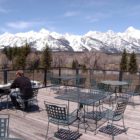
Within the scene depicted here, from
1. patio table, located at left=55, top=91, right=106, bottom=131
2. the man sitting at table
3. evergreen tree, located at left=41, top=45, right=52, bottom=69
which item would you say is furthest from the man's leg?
evergreen tree, located at left=41, top=45, right=52, bottom=69

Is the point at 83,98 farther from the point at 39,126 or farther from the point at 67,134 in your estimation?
the point at 39,126

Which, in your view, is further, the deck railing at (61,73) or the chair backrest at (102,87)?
the deck railing at (61,73)

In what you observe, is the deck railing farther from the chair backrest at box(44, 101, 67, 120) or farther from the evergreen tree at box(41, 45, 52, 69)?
the evergreen tree at box(41, 45, 52, 69)

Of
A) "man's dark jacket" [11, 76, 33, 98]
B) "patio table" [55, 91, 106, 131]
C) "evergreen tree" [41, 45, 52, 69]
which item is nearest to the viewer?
"patio table" [55, 91, 106, 131]

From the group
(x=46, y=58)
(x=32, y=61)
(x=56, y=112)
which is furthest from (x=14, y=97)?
(x=32, y=61)

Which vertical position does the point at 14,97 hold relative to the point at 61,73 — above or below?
below

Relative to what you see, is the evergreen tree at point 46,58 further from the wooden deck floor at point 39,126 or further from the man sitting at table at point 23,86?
the man sitting at table at point 23,86

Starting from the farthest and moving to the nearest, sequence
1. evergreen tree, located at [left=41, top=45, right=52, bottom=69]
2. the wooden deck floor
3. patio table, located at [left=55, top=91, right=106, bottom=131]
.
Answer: evergreen tree, located at [left=41, top=45, right=52, bottom=69] → patio table, located at [left=55, top=91, right=106, bottom=131] → the wooden deck floor

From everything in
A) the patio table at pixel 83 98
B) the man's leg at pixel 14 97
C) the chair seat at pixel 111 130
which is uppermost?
the patio table at pixel 83 98

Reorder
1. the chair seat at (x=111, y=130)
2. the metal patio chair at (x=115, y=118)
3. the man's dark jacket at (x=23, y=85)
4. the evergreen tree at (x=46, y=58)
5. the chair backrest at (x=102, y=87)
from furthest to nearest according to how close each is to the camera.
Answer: the evergreen tree at (x=46, y=58), the chair backrest at (x=102, y=87), the man's dark jacket at (x=23, y=85), the chair seat at (x=111, y=130), the metal patio chair at (x=115, y=118)

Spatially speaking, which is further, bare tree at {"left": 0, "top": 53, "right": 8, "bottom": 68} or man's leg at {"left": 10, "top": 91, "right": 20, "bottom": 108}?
bare tree at {"left": 0, "top": 53, "right": 8, "bottom": 68}

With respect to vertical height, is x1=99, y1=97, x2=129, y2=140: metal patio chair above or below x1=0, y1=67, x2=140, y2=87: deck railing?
below

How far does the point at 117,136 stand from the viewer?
5.72 metres

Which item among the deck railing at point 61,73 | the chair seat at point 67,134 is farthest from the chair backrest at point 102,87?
the chair seat at point 67,134
